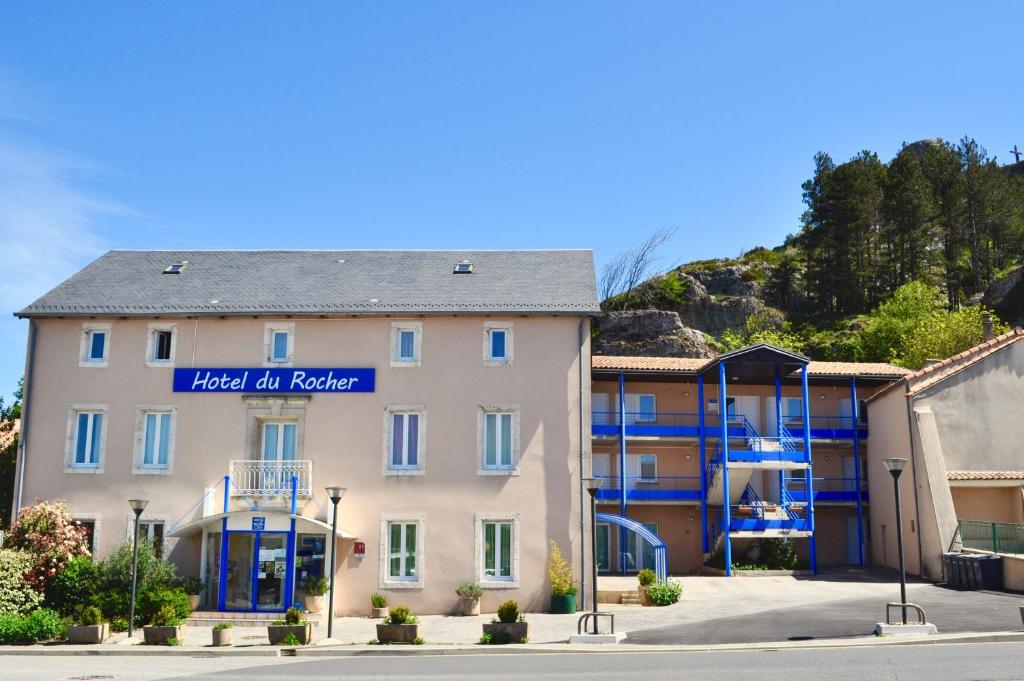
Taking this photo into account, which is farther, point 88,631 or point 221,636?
point 88,631

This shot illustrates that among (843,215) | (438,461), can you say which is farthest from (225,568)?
(843,215)

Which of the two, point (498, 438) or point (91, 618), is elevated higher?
point (498, 438)

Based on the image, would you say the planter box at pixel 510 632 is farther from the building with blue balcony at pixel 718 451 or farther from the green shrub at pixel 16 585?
the building with blue balcony at pixel 718 451

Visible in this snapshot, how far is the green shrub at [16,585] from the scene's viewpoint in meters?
23.1

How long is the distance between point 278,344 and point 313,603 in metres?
7.43

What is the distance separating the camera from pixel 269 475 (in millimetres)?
25953

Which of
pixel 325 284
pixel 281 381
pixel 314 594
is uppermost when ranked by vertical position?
pixel 325 284

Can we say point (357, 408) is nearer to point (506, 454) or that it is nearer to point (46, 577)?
point (506, 454)

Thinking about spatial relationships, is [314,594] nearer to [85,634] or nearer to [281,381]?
[85,634]

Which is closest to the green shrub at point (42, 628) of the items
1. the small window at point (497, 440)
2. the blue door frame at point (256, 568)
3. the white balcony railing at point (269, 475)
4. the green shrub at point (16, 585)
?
the green shrub at point (16, 585)

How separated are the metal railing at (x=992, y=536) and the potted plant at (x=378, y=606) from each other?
17.4 m

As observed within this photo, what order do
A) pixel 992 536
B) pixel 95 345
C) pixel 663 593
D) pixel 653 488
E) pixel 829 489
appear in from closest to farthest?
1. pixel 663 593
2. pixel 95 345
3. pixel 992 536
4. pixel 653 488
5. pixel 829 489

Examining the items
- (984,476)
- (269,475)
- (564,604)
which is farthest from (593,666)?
(984,476)

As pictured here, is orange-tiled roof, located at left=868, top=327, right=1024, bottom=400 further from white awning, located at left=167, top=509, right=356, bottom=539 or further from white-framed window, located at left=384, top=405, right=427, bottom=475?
white awning, located at left=167, top=509, right=356, bottom=539
